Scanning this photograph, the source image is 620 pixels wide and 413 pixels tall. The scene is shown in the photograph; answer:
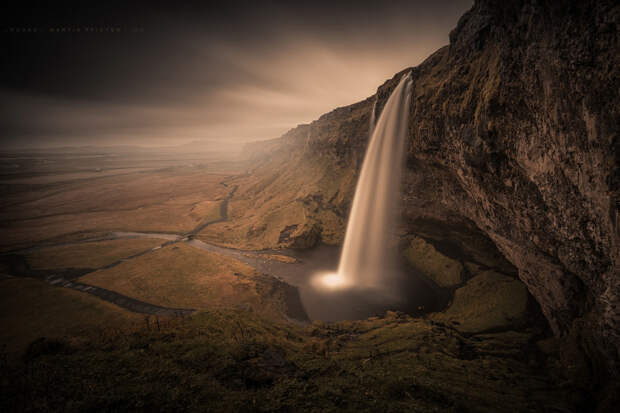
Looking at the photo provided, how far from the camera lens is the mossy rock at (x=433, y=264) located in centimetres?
3553

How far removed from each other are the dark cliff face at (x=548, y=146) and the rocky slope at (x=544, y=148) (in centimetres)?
8

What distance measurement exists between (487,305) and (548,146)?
69.6 ft

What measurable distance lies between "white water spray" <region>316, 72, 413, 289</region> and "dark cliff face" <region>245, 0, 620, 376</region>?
39.3 ft

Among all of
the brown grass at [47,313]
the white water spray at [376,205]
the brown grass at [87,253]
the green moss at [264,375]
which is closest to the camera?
the green moss at [264,375]

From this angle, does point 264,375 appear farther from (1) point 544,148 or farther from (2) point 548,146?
(1) point 544,148

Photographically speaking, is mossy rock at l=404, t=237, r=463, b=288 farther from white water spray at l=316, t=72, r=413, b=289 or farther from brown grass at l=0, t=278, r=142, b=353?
brown grass at l=0, t=278, r=142, b=353

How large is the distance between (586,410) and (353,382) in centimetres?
1424

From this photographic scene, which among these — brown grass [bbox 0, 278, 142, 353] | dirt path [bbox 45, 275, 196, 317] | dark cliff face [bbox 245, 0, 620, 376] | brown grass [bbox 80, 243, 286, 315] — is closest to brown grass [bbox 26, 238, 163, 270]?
dirt path [bbox 45, 275, 196, 317]

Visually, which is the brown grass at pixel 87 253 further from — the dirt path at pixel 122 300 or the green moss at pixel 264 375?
the green moss at pixel 264 375

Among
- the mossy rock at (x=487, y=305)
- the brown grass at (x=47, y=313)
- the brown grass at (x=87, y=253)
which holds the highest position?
the mossy rock at (x=487, y=305)

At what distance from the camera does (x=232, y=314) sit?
2309 cm

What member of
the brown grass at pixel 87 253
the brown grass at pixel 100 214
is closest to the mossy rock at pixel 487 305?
the brown grass at pixel 87 253

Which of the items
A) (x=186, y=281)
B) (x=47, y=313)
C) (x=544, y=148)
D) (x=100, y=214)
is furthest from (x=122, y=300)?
(x=100, y=214)

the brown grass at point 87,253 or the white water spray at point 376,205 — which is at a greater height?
the white water spray at point 376,205
